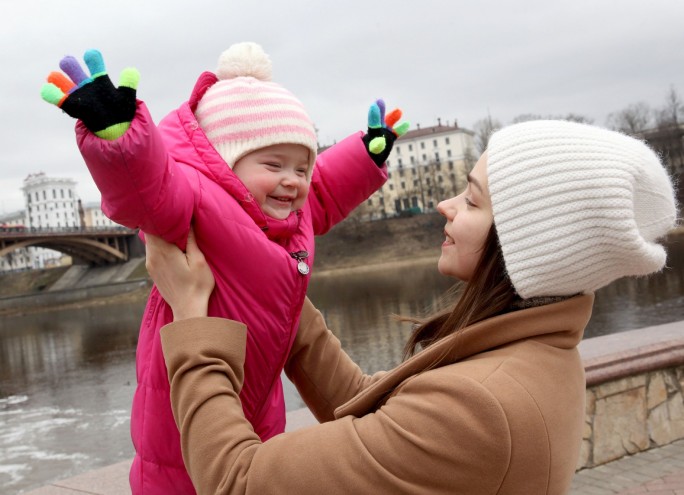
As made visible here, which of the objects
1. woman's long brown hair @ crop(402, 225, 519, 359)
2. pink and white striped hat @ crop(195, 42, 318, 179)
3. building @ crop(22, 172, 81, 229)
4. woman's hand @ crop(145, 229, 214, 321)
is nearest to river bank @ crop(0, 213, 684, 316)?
pink and white striped hat @ crop(195, 42, 318, 179)

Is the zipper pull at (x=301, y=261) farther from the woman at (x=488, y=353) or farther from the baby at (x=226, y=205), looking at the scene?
the woman at (x=488, y=353)

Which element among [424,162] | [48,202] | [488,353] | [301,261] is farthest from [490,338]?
[48,202]

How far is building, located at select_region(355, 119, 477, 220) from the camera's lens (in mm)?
67000

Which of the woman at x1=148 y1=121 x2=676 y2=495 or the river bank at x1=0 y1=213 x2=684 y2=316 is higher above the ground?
the woman at x1=148 y1=121 x2=676 y2=495

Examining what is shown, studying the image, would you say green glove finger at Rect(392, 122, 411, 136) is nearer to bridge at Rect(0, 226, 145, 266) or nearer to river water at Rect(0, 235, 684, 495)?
river water at Rect(0, 235, 684, 495)

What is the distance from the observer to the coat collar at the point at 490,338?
4.15 ft

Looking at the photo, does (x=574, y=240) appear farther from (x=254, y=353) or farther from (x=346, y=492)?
(x=254, y=353)

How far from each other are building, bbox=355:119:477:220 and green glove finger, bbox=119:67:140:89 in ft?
205

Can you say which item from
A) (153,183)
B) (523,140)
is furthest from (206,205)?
(523,140)

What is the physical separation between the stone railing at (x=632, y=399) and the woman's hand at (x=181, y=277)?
306 centimetres

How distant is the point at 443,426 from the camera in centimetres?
110

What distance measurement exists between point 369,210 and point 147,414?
5070cm

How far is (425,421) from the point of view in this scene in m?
1.12

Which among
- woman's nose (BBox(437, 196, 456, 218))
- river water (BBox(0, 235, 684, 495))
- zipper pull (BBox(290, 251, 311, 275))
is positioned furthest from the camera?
river water (BBox(0, 235, 684, 495))
